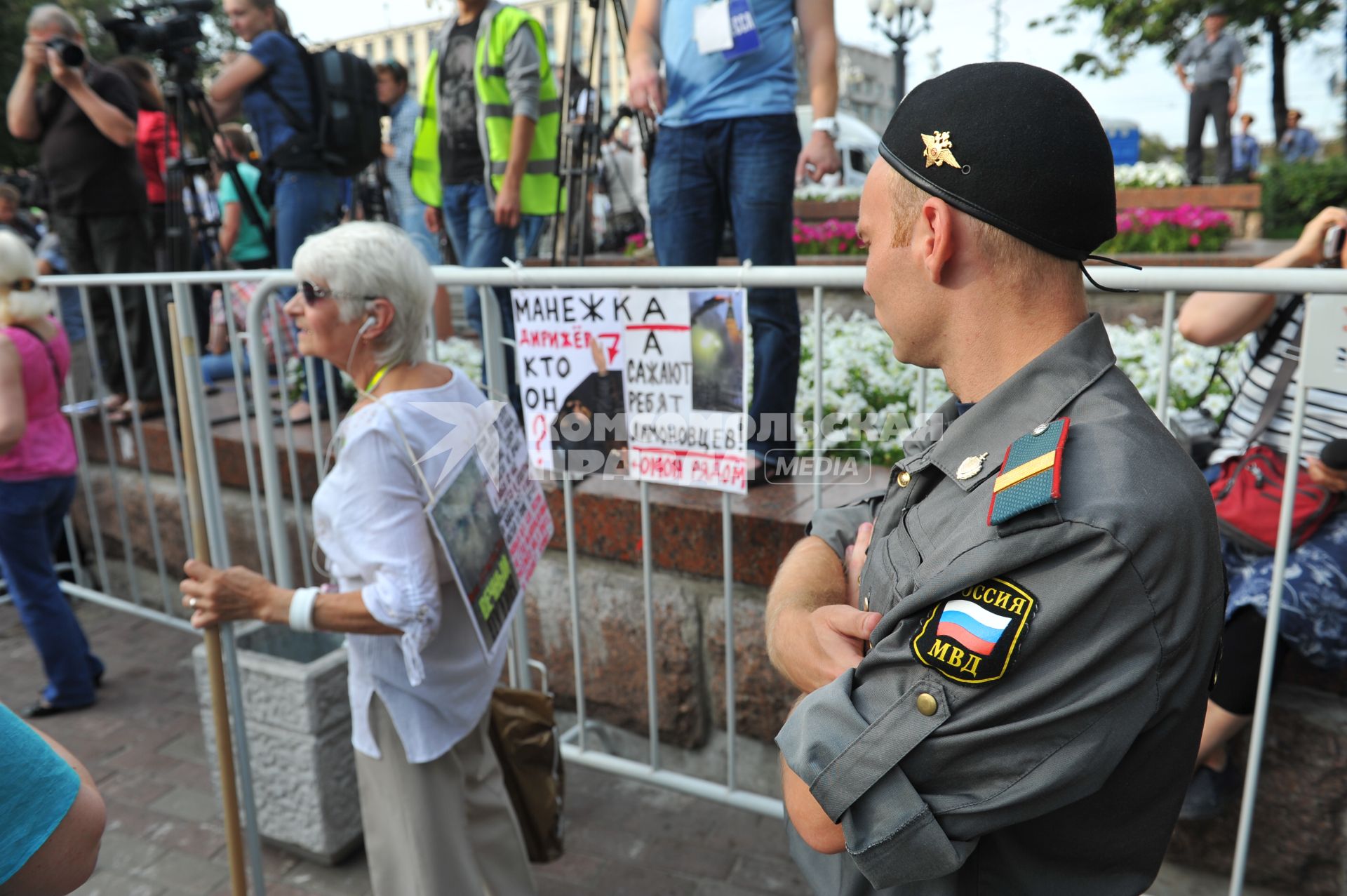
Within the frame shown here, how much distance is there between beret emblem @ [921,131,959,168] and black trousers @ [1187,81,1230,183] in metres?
13.8

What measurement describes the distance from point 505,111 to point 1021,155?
373 centimetres

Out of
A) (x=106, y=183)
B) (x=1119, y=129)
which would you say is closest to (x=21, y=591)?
(x=106, y=183)

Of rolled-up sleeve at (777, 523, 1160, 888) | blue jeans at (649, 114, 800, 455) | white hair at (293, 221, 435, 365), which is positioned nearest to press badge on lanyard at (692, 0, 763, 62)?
blue jeans at (649, 114, 800, 455)

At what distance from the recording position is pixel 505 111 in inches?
174

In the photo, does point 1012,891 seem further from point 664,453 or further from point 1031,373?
point 664,453

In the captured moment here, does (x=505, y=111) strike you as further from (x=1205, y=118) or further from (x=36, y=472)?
(x=1205, y=118)

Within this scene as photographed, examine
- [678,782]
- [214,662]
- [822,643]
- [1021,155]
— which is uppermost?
[1021,155]

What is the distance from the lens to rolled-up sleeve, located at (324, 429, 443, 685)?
7.16 ft

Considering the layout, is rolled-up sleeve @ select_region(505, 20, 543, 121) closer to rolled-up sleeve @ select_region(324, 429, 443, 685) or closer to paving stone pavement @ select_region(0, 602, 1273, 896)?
rolled-up sleeve @ select_region(324, 429, 443, 685)

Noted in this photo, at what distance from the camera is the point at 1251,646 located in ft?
7.57

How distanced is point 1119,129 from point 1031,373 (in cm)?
1214

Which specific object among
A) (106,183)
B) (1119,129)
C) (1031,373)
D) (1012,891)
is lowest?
(1012,891)

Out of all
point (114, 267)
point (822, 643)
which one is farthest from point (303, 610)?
point (114, 267)

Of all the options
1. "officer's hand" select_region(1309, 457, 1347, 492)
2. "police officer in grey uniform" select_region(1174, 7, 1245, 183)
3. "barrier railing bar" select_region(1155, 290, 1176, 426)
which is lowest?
"officer's hand" select_region(1309, 457, 1347, 492)
